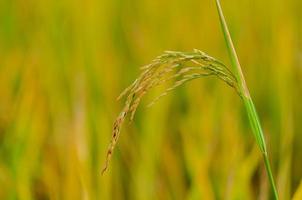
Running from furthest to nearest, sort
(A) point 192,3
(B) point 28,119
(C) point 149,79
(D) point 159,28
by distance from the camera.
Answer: (A) point 192,3 < (D) point 159,28 < (B) point 28,119 < (C) point 149,79

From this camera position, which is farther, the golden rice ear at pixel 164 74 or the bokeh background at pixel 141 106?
the bokeh background at pixel 141 106

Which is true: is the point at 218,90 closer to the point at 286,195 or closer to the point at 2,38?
the point at 286,195

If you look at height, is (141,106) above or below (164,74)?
below

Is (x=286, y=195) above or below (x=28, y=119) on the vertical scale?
below

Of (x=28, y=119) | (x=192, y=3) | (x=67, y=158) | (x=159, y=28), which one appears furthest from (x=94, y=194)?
(x=192, y=3)

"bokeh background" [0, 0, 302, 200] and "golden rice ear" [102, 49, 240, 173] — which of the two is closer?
"golden rice ear" [102, 49, 240, 173]

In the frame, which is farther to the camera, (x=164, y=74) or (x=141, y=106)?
(x=141, y=106)

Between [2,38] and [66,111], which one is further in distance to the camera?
[2,38]

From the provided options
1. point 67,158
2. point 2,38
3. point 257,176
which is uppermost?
point 2,38
